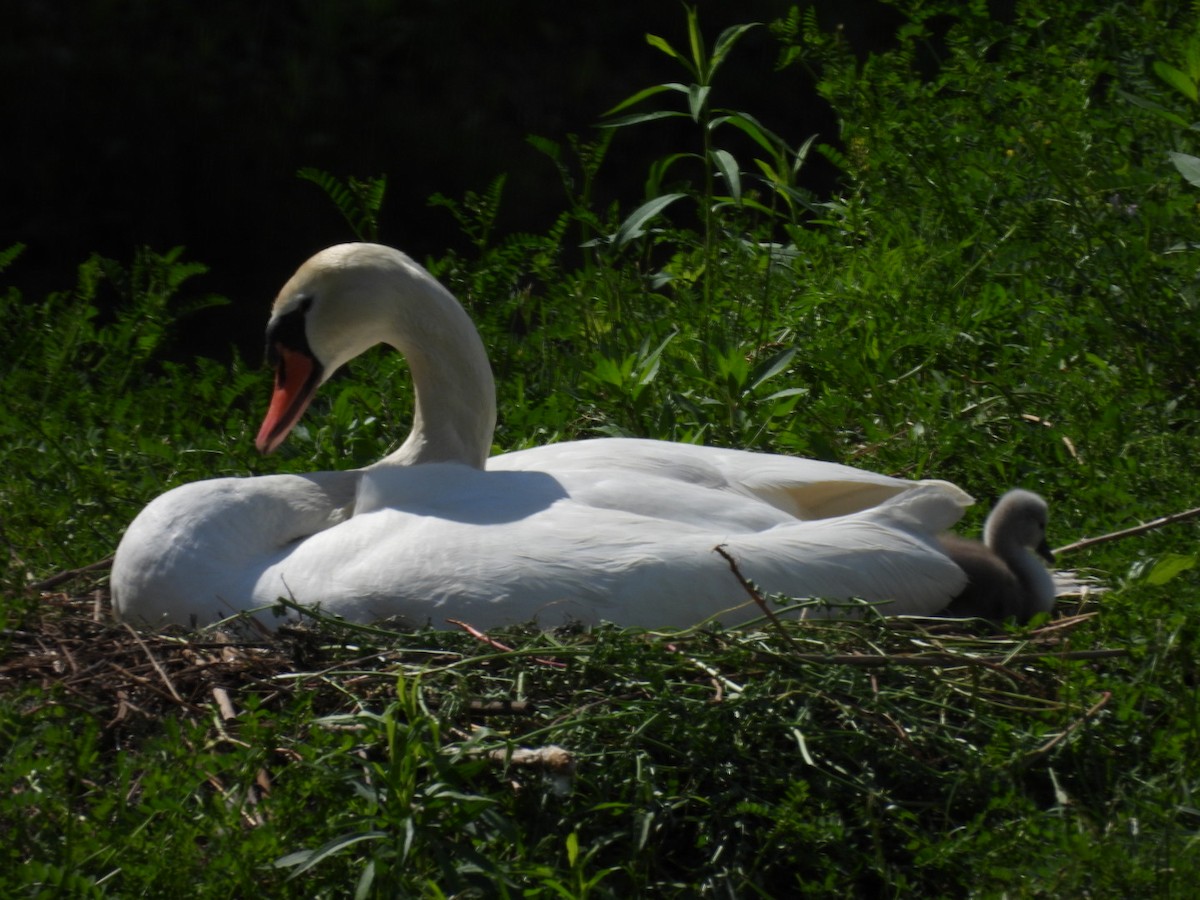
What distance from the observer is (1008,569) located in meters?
4.13

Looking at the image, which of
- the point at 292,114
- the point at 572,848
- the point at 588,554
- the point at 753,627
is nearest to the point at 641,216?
the point at 588,554

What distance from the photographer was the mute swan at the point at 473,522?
12.0 ft

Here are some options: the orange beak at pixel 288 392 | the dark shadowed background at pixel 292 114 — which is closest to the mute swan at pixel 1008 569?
the orange beak at pixel 288 392

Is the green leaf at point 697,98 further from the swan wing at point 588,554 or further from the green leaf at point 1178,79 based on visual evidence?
the swan wing at point 588,554

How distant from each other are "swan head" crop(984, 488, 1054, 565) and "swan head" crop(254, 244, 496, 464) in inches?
49.0

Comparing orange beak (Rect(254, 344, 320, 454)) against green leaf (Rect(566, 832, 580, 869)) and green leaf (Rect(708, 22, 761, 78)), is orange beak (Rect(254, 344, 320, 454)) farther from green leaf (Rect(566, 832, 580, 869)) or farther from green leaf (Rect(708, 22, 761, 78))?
green leaf (Rect(566, 832, 580, 869))

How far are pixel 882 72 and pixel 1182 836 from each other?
4002 millimetres

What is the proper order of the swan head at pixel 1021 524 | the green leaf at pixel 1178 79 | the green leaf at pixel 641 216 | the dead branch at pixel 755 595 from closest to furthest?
the dead branch at pixel 755 595
the swan head at pixel 1021 524
the green leaf at pixel 1178 79
the green leaf at pixel 641 216

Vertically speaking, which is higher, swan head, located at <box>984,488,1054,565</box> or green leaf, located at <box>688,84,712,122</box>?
green leaf, located at <box>688,84,712,122</box>

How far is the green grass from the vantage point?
Answer: 116 inches

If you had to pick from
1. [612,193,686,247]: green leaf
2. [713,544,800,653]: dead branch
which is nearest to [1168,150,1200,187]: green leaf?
[612,193,686,247]: green leaf

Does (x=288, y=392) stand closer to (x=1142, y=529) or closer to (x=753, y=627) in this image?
(x=753, y=627)

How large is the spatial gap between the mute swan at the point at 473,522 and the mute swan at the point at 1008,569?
130 mm

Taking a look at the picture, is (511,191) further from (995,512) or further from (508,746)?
(508,746)
